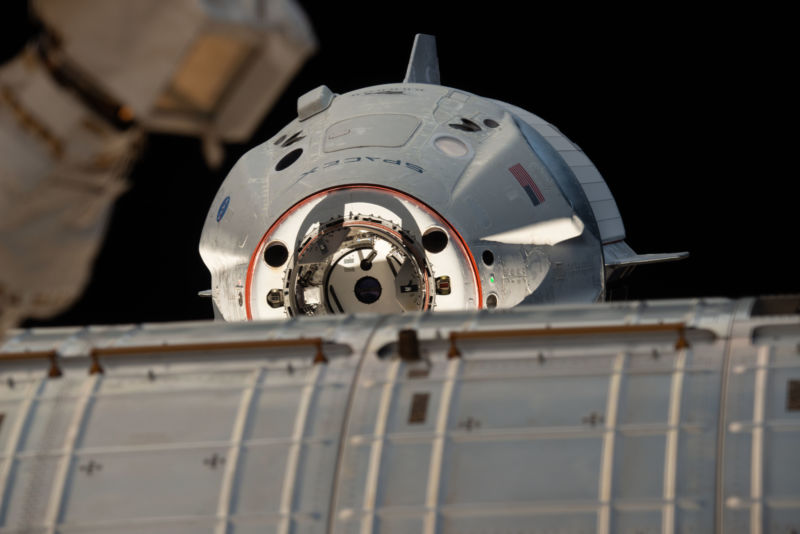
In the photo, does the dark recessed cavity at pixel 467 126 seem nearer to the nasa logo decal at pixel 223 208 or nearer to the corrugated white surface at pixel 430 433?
the nasa logo decal at pixel 223 208

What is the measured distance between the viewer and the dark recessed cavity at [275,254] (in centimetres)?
1182

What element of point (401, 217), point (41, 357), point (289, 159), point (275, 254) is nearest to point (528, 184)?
point (401, 217)

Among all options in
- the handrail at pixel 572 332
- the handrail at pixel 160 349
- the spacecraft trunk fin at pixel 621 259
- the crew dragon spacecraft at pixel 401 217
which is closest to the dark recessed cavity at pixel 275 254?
the crew dragon spacecraft at pixel 401 217

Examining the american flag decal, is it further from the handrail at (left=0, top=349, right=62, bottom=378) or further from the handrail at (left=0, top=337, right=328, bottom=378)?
the handrail at (left=0, top=349, right=62, bottom=378)

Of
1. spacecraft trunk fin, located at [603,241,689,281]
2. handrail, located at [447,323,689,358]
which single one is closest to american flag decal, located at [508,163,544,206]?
spacecraft trunk fin, located at [603,241,689,281]

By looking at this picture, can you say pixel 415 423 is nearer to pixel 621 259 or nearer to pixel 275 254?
pixel 275 254

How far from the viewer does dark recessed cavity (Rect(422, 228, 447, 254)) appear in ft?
37.9

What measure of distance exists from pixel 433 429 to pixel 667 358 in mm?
1539

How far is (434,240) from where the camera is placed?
1161 cm

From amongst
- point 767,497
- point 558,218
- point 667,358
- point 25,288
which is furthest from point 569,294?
point 25,288

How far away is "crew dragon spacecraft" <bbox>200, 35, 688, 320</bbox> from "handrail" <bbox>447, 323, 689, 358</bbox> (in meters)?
2.92

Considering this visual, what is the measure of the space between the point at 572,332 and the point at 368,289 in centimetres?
341

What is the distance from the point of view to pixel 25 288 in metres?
4.74

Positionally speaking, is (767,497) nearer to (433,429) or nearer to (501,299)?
(433,429)
